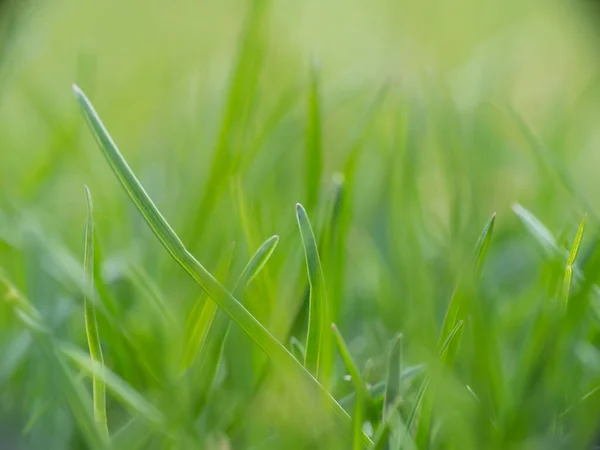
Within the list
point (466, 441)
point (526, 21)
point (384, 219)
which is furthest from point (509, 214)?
point (526, 21)

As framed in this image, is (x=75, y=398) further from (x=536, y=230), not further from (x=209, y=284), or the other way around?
(x=536, y=230)

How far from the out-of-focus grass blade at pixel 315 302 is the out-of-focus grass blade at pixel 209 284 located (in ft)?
0.08


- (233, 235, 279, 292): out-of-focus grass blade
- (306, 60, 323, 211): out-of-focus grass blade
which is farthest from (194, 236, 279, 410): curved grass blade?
(306, 60, 323, 211): out-of-focus grass blade

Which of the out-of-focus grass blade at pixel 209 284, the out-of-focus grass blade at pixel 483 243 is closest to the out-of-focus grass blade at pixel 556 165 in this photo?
the out-of-focus grass blade at pixel 483 243

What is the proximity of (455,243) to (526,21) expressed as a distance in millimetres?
1104

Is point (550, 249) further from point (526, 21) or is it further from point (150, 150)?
point (526, 21)

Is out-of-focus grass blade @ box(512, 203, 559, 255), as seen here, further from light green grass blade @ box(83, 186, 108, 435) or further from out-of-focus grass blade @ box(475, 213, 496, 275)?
light green grass blade @ box(83, 186, 108, 435)

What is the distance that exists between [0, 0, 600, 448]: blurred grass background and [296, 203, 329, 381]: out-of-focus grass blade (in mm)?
26

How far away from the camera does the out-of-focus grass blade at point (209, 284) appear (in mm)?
277

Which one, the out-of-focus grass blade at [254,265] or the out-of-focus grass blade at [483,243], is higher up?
the out-of-focus grass blade at [254,265]

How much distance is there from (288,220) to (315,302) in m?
0.23

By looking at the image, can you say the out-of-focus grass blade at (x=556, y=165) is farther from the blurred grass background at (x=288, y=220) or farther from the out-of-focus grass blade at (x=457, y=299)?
the out-of-focus grass blade at (x=457, y=299)

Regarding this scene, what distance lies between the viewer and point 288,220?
0.53 m

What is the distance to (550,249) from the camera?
376mm
